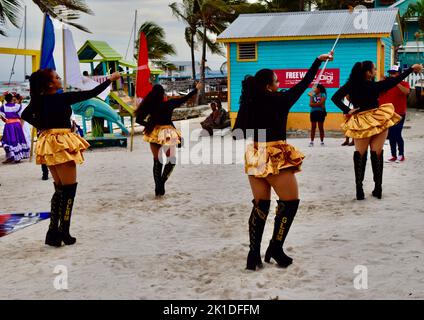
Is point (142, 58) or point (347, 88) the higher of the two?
point (142, 58)

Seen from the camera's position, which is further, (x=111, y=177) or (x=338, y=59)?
(x=338, y=59)

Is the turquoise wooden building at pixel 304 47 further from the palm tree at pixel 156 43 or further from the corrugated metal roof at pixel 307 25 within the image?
the palm tree at pixel 156 43

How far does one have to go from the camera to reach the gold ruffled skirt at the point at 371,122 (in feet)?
21.8

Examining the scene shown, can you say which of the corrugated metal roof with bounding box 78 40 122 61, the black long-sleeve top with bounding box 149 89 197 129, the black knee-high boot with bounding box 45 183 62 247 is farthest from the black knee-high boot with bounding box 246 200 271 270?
the corrugated metal roof with bounding box 78 40 122 61

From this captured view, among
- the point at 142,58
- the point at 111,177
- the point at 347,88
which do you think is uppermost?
the point at 142,58

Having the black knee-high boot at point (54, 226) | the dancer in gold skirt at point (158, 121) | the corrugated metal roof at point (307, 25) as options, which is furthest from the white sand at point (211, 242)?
the corrugated metal roof at point (307, 25)

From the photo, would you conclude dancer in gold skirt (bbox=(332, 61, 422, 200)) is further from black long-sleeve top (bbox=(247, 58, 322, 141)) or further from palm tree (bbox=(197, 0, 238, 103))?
palm tree (bbox=(197, 0, 238, 103))

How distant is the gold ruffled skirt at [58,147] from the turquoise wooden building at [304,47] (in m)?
11.6

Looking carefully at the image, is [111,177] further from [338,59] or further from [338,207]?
[338,59]

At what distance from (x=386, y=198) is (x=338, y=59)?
9.63m

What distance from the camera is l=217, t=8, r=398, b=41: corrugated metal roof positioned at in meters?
15.7

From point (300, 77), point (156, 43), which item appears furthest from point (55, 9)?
point (156, 43)
